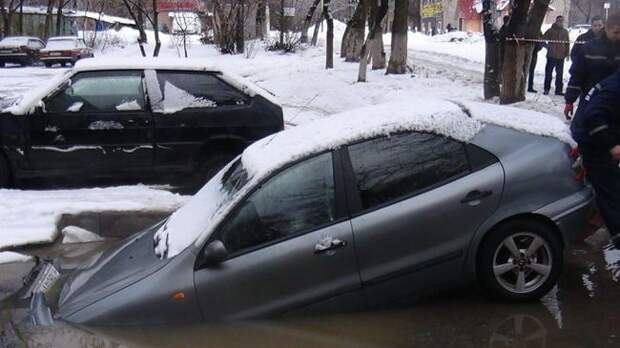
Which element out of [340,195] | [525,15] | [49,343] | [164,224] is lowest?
[49,343]

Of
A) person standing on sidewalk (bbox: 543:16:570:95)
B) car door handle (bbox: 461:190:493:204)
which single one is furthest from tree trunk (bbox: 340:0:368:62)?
car door handle (bbox: 461:190:493:204)

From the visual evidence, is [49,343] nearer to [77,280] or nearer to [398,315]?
[77,280]

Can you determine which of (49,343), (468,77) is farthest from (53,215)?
(468,77)

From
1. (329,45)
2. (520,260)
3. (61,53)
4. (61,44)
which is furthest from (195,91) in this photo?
(61,44)

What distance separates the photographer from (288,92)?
1841 cm

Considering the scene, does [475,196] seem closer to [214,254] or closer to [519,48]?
[214,254]

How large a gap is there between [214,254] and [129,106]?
407 cm

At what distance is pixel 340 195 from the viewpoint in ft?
14.3

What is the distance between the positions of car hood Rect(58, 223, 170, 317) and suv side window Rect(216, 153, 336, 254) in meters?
0.51

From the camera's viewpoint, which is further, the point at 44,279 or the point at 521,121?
the point at 44,279

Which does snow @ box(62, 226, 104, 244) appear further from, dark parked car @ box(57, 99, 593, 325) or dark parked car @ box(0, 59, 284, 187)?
dark parked car @ box(57, 99, 593, 325)

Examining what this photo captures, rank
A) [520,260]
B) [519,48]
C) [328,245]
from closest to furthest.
A: [328,245] → [520,260] → [519,48]

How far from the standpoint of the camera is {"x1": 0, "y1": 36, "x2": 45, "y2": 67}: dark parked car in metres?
35.3

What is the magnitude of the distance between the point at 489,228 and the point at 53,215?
438 centimetres
